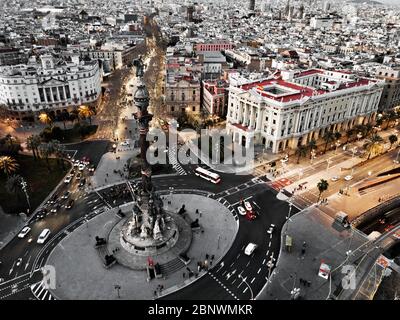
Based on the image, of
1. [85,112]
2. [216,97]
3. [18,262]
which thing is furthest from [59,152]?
[216,97]

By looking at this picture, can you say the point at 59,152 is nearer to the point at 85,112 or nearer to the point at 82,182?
the point at 82,182

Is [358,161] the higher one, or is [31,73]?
[31,73]

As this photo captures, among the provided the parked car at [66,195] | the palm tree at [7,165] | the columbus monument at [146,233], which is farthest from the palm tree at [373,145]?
the palm tree at [7,165]

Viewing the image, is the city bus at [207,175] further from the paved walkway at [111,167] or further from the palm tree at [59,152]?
the palm tree at [59,152]

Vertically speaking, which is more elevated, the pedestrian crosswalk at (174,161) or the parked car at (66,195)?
the parked car at (66,195)

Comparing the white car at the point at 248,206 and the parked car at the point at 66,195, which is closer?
the white car at the point at 248,206

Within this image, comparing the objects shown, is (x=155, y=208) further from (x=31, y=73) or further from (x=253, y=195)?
(x=31, y=73)

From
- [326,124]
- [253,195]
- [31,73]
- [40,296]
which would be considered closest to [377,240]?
[253,195]

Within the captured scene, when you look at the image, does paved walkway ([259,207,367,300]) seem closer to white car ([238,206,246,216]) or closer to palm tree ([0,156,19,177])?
white car ([238,206,246,216])
